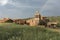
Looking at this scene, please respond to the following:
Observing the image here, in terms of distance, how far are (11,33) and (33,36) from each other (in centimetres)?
251

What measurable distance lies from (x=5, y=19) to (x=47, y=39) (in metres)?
19.3

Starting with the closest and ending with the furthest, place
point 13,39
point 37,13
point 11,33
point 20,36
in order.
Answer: point 13,39 < point 20,36 < point 11,33 < point 37,13

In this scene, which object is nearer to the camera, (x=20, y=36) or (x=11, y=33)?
(x=20, y=36)

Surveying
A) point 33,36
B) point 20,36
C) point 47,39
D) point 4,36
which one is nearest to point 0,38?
point 4,36

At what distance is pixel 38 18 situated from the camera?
35344 mm

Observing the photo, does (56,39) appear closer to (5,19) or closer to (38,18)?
(38,18)

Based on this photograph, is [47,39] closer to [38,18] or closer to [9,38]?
[9,38]

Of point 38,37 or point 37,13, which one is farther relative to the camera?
point 37,13

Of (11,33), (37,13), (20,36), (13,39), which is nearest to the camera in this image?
(13,39)

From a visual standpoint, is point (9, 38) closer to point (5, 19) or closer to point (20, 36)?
point (20, 36)

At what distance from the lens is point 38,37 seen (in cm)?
1888

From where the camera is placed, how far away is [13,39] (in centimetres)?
1789

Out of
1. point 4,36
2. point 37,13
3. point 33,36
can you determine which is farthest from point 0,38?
point 37,13

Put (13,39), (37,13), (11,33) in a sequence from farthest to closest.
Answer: (37,13), (11,33), (13,39)
